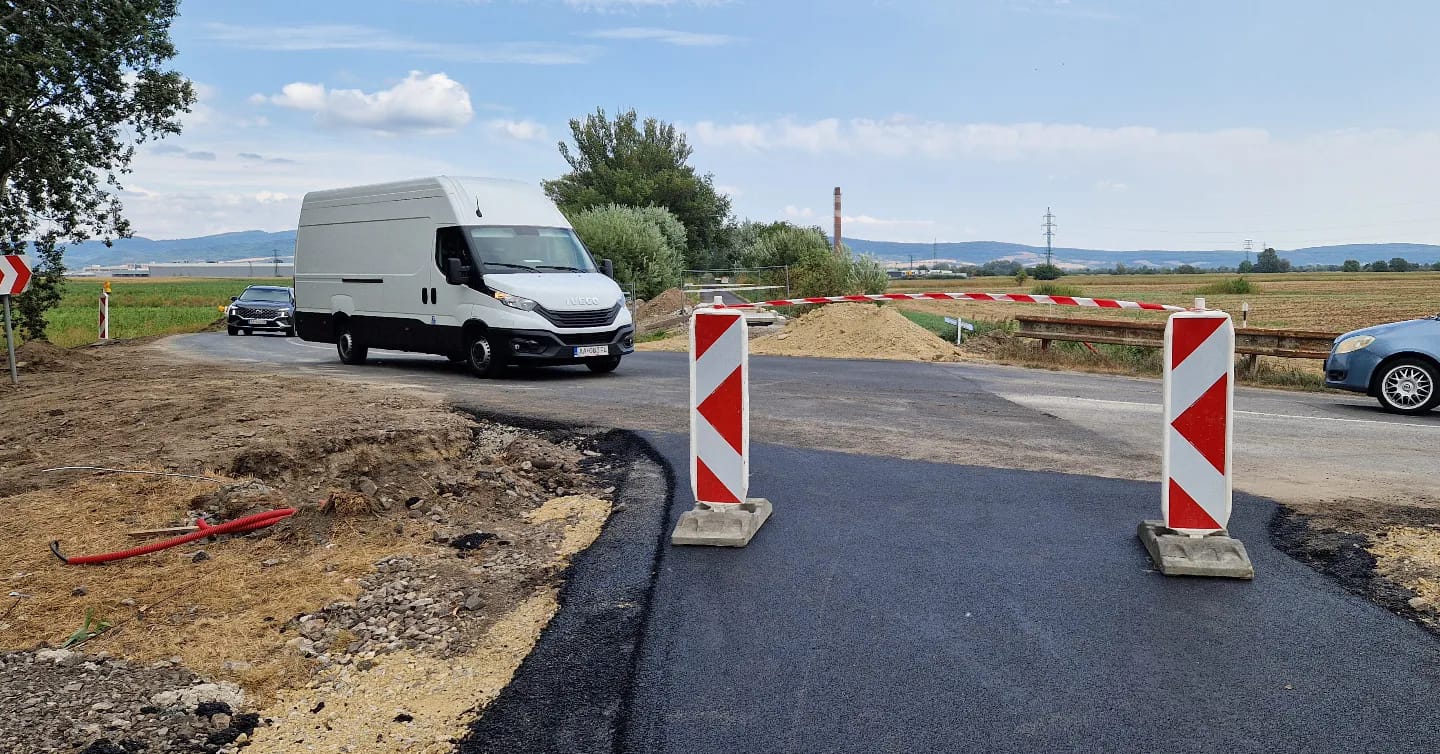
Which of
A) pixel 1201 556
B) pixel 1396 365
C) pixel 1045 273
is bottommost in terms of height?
pixel 1201 556

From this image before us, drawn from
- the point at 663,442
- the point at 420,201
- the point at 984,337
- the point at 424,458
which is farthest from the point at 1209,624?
the point at 984,337

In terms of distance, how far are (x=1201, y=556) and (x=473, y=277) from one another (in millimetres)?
11135

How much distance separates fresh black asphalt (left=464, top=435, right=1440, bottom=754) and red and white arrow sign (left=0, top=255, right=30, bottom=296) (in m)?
13.2

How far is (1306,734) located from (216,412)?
9.64m

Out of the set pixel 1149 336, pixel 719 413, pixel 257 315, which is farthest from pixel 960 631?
pixel 257 315

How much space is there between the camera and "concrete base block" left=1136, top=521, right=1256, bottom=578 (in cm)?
497

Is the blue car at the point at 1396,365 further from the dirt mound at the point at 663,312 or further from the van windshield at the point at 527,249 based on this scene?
the dirt mound at the point at 663,312

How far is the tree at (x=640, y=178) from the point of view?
208 ft

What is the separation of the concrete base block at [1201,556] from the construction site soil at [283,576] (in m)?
2.99

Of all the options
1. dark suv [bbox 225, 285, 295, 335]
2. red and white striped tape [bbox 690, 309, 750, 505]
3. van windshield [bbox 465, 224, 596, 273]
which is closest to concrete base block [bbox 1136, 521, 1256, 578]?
red and white striped tape [bbox 690, 309, 750, 505]

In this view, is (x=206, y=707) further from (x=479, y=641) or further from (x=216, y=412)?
(x=216, y=412)

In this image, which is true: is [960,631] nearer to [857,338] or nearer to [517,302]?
[517,302]

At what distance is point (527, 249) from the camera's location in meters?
14.8

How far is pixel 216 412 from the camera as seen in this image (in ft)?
33.1
